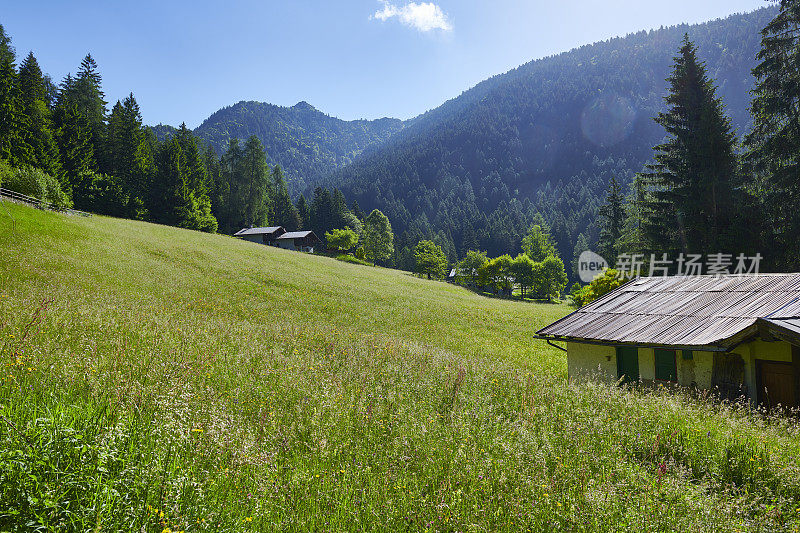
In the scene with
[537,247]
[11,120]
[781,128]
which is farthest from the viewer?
[537,247]

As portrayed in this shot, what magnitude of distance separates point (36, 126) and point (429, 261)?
6803cm

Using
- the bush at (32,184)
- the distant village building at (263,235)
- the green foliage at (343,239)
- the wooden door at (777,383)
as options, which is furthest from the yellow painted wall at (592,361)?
the green foliage at (343,239)

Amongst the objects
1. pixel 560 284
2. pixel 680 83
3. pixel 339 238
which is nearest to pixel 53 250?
pixel 680 83

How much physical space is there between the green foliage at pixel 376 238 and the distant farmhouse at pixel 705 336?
73.3 meters

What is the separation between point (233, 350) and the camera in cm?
1043

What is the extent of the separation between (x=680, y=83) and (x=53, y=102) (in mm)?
98830

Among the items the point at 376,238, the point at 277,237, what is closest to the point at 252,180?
the point at 277,237

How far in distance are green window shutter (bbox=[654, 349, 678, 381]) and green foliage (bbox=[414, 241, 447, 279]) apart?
2732 inches

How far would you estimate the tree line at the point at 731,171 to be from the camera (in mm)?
26469

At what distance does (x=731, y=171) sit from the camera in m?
30.4

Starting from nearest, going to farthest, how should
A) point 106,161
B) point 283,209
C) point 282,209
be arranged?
point 106,161
point 283,209
point 282,209

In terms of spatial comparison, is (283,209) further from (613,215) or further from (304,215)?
(613,215)

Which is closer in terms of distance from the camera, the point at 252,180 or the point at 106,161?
the point at 106,161

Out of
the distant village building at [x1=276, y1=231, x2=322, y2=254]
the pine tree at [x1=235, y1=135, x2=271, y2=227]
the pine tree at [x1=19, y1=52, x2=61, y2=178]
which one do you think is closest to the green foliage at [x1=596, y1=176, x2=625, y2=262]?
the distant village building at [x1=276, y1=231, x2=322, y2=254]
